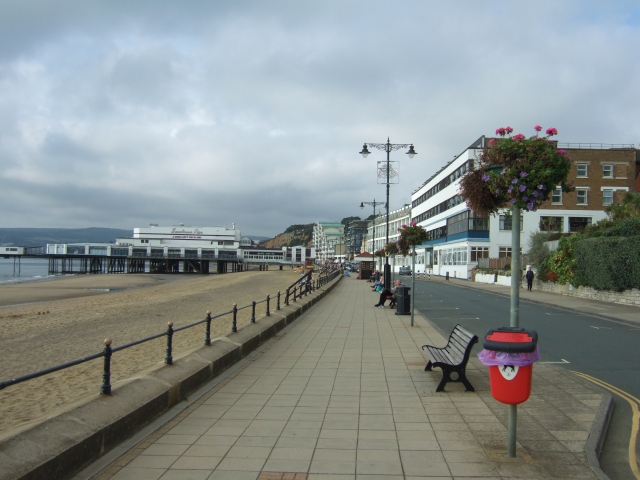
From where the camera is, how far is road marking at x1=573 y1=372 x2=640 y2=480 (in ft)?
16.4

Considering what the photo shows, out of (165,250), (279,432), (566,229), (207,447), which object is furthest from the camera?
(165,250)

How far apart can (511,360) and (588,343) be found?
9447 millimetres

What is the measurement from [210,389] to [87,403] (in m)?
2.42

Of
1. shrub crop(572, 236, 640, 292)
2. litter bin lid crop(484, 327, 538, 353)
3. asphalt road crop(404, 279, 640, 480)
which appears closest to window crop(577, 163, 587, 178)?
shrub crop(572, 236, 640, 292)

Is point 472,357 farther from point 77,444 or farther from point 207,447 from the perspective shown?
point 77,444

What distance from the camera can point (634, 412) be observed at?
6.64 metres

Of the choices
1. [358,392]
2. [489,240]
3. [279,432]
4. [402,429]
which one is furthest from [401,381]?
[489,240]

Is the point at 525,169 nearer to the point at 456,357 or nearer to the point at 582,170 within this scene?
the point at 456,357

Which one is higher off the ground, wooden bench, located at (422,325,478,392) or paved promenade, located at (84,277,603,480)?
wooden bench, located at (422,325,478,392)

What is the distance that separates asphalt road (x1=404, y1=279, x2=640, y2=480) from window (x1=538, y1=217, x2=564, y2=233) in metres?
30.3

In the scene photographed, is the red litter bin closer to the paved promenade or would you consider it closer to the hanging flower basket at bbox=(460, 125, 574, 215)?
the paved promenade

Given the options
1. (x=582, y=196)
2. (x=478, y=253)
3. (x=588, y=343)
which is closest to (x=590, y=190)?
(x=582, y=196)

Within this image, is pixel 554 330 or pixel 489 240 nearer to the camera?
pixel 554 330

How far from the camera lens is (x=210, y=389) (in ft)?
25.0
